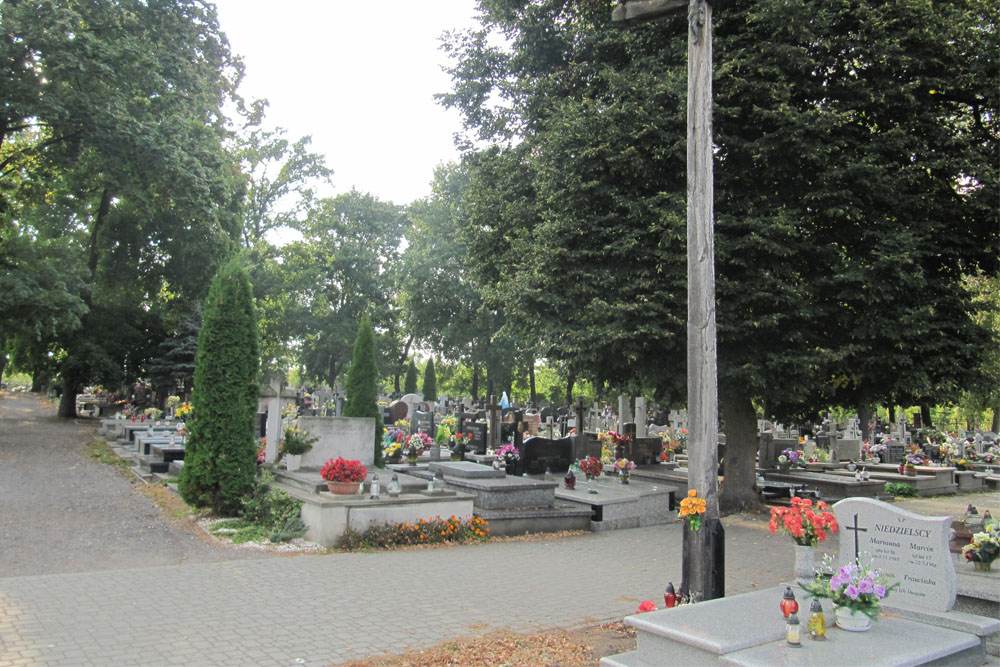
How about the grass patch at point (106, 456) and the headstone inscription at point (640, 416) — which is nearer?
the grass patch at point (106, 456)

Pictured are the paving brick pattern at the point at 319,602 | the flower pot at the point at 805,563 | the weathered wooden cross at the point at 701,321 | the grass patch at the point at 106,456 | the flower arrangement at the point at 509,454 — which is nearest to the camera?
the paving brick pattern at the point at 319,602

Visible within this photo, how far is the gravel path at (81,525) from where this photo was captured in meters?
8.74

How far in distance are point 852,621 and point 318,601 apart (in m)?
4.73

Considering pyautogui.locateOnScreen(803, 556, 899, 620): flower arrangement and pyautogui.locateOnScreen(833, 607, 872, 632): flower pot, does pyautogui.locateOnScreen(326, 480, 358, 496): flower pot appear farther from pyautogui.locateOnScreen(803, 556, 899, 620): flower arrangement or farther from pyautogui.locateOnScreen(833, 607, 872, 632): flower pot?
pyautogui.locateOnScreen(833, 607, 872, 632): flower pot

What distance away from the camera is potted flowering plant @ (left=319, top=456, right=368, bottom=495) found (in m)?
10.3

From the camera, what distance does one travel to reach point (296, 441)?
39.3ft

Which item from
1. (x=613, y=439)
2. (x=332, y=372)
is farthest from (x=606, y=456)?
(x=332, y=372)

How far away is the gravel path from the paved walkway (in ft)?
1.44

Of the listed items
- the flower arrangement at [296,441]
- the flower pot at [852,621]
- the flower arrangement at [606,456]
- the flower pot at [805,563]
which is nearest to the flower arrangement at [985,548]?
the flower pot at [805,563]

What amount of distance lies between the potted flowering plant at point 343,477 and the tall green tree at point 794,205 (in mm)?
4290

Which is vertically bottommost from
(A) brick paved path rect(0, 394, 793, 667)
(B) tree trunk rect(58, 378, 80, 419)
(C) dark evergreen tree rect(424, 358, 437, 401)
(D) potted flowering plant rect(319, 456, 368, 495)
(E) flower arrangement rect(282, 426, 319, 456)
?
(A) brick paved path rect(0, 394, 793, 667)

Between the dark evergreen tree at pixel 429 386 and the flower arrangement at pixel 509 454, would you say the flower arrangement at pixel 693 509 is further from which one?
the dark evergreen tree at pixel 429 386

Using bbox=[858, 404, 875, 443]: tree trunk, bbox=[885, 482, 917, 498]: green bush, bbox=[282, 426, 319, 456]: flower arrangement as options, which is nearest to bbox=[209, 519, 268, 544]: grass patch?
bbox=[282, 426, 319, 456]: flower arrangement

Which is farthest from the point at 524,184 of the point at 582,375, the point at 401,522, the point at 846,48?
the point at 401,522
